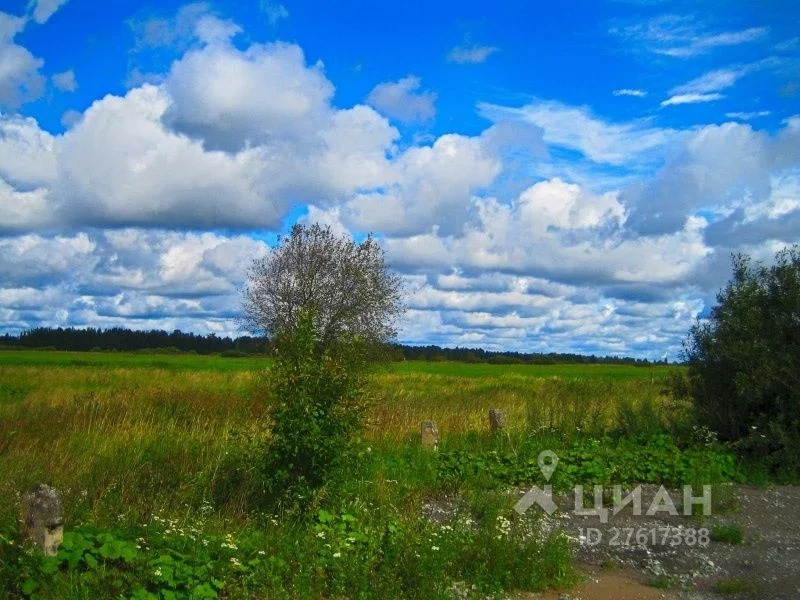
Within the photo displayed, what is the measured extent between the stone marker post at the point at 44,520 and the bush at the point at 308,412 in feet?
8.32

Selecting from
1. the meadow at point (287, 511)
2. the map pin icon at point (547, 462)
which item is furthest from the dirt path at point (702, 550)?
the map pin icon at point (547, 462)

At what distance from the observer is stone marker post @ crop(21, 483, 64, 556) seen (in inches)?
247

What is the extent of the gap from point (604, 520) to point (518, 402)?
12.9 metres

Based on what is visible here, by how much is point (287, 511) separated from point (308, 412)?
1.09 m

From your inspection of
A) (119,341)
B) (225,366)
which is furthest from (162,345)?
(225,366)

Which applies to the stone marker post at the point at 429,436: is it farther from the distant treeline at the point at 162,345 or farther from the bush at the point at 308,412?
the distant treeline at the point at 162,345

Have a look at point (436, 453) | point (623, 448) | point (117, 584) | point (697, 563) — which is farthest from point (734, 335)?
point (117, 584)

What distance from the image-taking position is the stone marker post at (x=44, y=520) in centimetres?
626

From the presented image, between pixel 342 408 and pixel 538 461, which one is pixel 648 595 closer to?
pixel 342 408

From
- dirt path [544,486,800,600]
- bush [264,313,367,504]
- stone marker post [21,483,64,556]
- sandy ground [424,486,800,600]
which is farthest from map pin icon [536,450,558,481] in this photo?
stone marker post [21,483,64,556]

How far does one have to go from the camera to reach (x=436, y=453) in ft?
40.4

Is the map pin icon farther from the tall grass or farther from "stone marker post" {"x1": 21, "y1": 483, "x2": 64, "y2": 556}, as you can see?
"stone marker post" {"x1": 21, "y1": 483, "x2": 64, "y2": 556}

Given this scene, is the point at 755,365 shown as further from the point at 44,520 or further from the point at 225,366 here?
the point at 225,366

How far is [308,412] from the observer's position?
8500 millimetres
